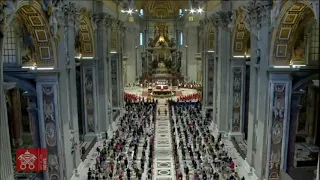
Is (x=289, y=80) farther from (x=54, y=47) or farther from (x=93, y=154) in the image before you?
(x=93, y=154)

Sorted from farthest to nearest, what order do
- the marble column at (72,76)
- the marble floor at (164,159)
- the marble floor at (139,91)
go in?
the marble floor at (139,91) → the marble floor at (164,159) → the marble column at (72,76)

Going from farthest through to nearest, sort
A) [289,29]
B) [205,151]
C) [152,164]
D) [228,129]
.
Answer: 1. [228,129]
2. [205,151]
3. [152,164]
4. [289,29]

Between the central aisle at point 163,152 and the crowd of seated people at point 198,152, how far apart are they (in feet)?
1.46

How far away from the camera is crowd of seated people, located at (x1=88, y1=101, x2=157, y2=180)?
18125 mm

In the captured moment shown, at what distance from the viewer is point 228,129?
80.2 feet

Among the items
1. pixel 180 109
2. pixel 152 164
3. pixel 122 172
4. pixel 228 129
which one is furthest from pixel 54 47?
pixel 180 109

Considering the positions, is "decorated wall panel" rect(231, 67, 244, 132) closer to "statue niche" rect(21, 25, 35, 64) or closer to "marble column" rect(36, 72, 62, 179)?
"marble column" rect(36, 72, 62, 179)

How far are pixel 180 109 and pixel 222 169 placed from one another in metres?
15.1

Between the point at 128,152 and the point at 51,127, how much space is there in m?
7.30

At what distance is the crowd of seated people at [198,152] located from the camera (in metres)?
18.1

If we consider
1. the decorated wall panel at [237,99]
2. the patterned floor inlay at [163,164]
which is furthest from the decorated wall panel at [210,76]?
the patterned floor inlay at [163,164]

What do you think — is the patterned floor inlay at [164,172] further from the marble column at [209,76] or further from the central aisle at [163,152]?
the marble column at [209,76]

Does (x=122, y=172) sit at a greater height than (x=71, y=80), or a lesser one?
lesser

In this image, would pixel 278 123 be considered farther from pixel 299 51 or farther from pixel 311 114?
pixel 311 114
